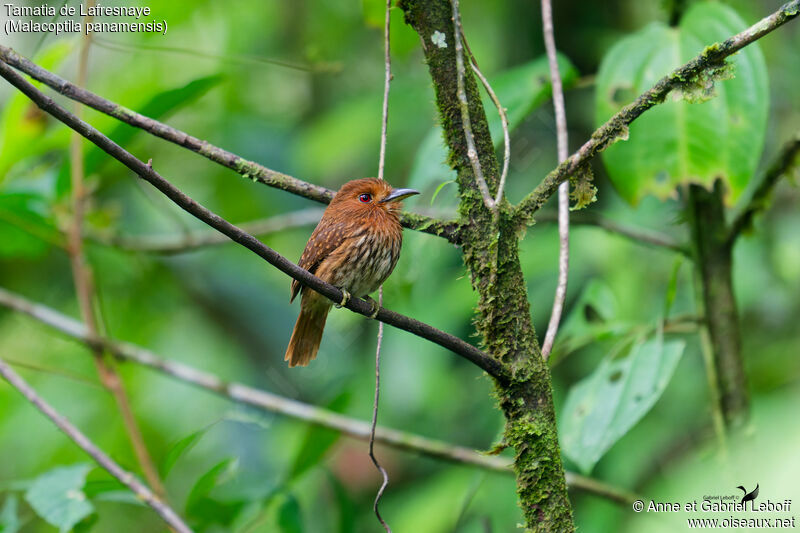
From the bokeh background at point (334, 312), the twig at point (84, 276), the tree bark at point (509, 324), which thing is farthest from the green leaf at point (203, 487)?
the tree bark at point (509, 324)

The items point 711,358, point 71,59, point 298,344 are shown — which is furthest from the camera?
point 71,59

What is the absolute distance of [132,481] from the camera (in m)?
2.01

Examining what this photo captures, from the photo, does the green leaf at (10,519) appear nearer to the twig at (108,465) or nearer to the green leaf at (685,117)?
the twig at (108,465)

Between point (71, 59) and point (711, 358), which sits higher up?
point (71, 59)

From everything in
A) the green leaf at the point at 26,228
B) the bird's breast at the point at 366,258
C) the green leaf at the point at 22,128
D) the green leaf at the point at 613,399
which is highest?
the green leaf at the point at 22,128

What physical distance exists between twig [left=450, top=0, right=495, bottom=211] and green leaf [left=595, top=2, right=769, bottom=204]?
2.72 ft

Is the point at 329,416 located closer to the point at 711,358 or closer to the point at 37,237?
the point at 711,358

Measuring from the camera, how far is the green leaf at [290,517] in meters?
2.50

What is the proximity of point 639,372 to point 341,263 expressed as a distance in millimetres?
961

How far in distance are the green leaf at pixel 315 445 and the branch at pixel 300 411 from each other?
4 centimetres

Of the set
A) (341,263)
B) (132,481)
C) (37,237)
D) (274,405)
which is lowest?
(132,481)

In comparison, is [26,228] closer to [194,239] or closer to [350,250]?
[194,239]

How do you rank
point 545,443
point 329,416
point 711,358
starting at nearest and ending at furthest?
point 545,443 < point 711,358 < point 329,416

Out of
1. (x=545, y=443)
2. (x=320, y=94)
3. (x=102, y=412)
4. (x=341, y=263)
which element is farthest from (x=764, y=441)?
(x=320, y=94)
